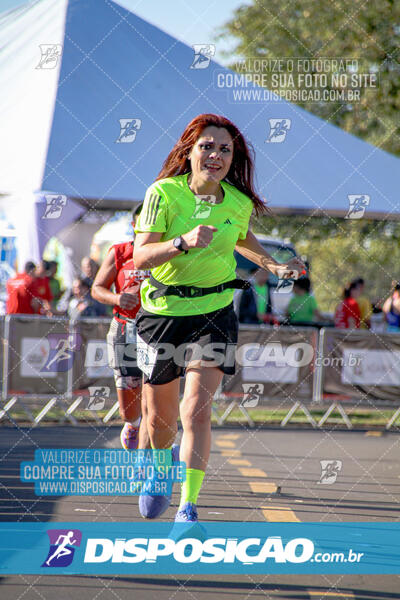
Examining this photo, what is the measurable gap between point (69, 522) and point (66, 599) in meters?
1.43

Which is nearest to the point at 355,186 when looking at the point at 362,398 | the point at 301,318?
the point at 301,318

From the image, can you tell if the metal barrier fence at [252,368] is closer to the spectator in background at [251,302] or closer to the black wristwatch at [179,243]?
the spectator in background at [251,302]

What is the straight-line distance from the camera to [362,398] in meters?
11.2

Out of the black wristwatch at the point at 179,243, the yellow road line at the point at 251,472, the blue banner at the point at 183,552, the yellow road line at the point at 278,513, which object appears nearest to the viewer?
the blue banner at the point at 183,552

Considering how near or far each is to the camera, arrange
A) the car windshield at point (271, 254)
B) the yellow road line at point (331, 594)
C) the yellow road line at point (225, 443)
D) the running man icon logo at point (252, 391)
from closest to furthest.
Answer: the yellow road line at point (331, 594) → the yellow road line at point (225, 443) → the running man icon logo at point (252, 391) → the car windshield at point (271, 254)

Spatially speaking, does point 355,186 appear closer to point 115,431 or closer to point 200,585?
point 115,431

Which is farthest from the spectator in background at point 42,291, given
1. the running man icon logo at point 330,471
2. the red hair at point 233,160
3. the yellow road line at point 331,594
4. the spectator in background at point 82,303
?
the yellow road line at point 331,594

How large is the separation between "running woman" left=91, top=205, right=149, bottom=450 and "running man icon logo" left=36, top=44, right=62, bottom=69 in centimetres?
627

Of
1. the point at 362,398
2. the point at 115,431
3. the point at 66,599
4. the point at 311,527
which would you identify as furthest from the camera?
the point at 362,398

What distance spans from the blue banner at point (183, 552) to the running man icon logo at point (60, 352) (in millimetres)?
5861

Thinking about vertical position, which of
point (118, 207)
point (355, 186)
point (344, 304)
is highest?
point (355, 186)

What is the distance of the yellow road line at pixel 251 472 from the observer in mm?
7324

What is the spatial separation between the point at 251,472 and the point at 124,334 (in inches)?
81.8

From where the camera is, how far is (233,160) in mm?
4734
